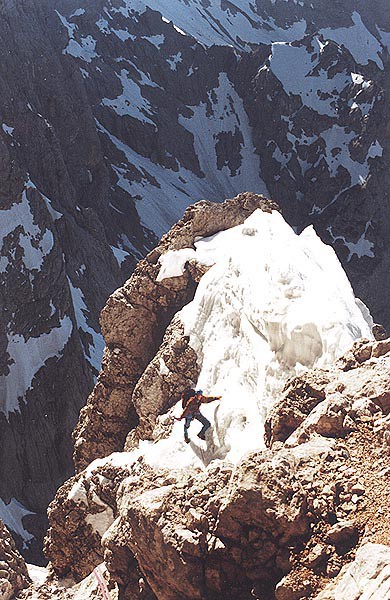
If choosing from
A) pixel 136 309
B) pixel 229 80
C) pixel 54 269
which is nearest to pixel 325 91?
pixel 229 80

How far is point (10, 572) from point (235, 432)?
4847 mm

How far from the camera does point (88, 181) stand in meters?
57.9

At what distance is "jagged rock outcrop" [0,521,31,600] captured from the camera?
10.7 metres

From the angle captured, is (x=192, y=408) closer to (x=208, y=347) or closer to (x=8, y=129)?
(x=208, y=347)

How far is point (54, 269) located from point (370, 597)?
3629 cm

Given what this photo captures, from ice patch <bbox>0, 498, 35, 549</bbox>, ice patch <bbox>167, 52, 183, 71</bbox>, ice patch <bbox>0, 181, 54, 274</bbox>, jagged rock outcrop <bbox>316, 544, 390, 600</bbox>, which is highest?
ice patch <bbox>167, 52, 183, 71</bbox>

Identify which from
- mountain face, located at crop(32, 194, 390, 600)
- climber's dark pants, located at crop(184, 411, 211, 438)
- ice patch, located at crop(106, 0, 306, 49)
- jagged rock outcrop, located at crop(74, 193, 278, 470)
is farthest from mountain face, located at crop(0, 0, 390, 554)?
climber's dark pants, located at crop(184, 411, 211, 438)

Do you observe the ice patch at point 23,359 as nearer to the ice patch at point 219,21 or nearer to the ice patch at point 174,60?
the ice patch at point 174,60

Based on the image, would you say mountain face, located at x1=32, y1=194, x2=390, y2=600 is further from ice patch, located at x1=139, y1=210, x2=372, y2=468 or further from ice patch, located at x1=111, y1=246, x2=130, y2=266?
ice patch, located at x1=111, y1=246, x2=130, y2=266

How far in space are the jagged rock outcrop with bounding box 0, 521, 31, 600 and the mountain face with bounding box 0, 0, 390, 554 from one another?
18.2 meters

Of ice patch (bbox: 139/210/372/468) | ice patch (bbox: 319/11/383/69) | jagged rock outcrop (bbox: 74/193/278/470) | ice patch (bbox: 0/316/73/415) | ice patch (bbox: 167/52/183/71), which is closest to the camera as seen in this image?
ice patch (bbox: 139/210/372/468)

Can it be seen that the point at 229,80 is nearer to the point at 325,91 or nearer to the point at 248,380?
the point at 325,91

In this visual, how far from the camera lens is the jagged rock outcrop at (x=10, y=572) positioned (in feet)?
35.1

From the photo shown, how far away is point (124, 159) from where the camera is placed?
6706 centimetres
